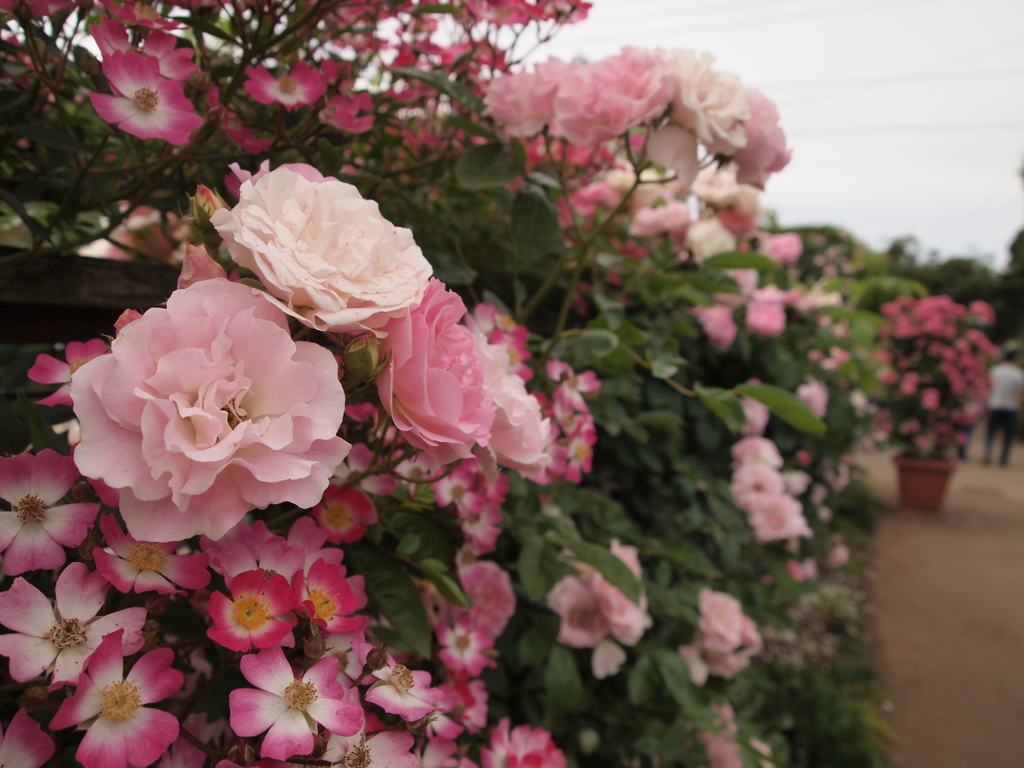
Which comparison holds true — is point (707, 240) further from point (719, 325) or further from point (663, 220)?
point (719, 325)

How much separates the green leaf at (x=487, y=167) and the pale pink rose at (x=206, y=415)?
531 millimetres

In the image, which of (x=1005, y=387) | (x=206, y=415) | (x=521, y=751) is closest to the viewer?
(x=206, y=415)

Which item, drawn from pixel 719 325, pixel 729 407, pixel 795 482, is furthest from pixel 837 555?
pixel 729 407

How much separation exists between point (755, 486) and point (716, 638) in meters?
0.49

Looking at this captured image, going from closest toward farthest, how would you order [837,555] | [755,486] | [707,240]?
[707,240] < [755,486] < [837,555]

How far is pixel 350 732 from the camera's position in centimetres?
40

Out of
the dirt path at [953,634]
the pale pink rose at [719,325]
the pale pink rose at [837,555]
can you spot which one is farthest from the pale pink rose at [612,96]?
the pale pink rose at [837,555]

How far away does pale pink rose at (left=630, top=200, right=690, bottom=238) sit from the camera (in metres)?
1.61

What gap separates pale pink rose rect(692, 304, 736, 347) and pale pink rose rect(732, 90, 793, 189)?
94cm

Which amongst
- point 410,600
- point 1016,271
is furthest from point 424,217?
point 1016,271

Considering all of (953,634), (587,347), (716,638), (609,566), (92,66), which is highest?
(92,66)

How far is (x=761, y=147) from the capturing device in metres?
0.87

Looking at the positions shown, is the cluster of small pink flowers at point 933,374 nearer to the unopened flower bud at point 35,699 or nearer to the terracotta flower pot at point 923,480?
the terracotta flower pot at point 923,480

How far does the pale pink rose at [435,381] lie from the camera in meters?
0.42
